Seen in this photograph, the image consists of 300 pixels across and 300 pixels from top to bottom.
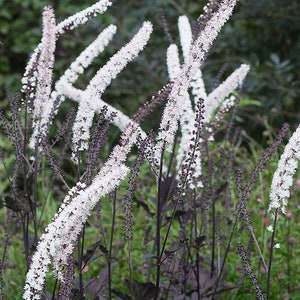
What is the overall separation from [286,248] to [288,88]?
2.94 meters

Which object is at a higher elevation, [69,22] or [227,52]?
[227,52]

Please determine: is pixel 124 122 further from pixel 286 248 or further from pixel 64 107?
pixel 64 107

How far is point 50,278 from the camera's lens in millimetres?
4000

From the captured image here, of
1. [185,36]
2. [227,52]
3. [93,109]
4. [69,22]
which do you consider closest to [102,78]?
[93,109]

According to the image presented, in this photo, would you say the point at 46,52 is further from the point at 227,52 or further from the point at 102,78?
the point at 227,52

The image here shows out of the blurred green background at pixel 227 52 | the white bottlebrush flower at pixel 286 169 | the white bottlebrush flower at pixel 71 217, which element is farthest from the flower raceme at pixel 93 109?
the blurred green background at pixel 227 52

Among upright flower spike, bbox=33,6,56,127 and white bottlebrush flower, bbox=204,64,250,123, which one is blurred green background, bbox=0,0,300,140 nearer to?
white bottlebrush flower, bbox=204,64,250,123

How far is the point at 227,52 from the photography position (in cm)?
762

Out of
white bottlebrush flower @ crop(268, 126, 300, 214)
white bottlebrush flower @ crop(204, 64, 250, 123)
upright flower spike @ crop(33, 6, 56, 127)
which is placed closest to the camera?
white bottlebrush flower @ crop(268, 126, 300, 214)

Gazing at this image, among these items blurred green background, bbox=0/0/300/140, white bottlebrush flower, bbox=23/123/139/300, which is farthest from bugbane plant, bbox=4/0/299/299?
blurred green background, bbox=0/0/300/140

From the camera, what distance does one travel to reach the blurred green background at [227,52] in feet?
22.0

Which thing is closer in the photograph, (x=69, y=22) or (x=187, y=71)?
(x=187, y=71)

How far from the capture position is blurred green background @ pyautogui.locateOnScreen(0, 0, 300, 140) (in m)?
6.71

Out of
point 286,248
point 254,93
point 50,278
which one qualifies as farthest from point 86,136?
point 254,93
